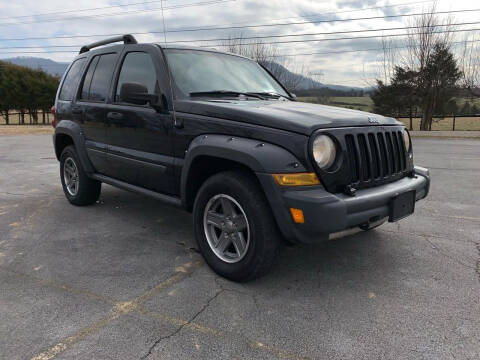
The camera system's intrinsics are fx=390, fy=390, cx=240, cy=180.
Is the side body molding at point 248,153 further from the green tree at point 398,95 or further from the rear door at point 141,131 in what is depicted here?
the green tree at point 398,95

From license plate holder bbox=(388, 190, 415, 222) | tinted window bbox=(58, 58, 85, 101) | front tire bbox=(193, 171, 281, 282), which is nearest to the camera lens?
front tire bbox=(193, 171, 281, 282)

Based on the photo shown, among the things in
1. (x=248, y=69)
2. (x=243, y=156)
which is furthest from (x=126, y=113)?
(x=243, y=156)

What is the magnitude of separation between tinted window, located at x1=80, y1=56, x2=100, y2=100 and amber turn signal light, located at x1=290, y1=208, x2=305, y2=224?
11.0ft

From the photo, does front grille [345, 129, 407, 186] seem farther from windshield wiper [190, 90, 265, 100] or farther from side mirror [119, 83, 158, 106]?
side mirror [119, 83, 158, 106]

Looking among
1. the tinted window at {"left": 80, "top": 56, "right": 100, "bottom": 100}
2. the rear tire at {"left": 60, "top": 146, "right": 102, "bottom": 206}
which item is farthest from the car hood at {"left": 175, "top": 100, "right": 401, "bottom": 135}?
the rear tire at {"left": 60, "top": 146, "right": 102, "bottom": 206}

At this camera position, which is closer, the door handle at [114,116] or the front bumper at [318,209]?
the front bumper at [318,209]

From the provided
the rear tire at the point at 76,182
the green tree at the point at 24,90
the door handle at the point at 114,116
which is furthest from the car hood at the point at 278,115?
the green tree at the point at 24,90

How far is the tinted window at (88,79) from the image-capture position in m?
4.80

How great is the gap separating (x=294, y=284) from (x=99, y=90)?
3162 millimetres

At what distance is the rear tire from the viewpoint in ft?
17.0

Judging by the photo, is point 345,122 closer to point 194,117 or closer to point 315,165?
point 315,165

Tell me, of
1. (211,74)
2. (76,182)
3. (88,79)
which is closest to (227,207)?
(211,74)

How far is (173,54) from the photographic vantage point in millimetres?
3840

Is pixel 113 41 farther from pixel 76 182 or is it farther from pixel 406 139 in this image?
pixel 406 139
